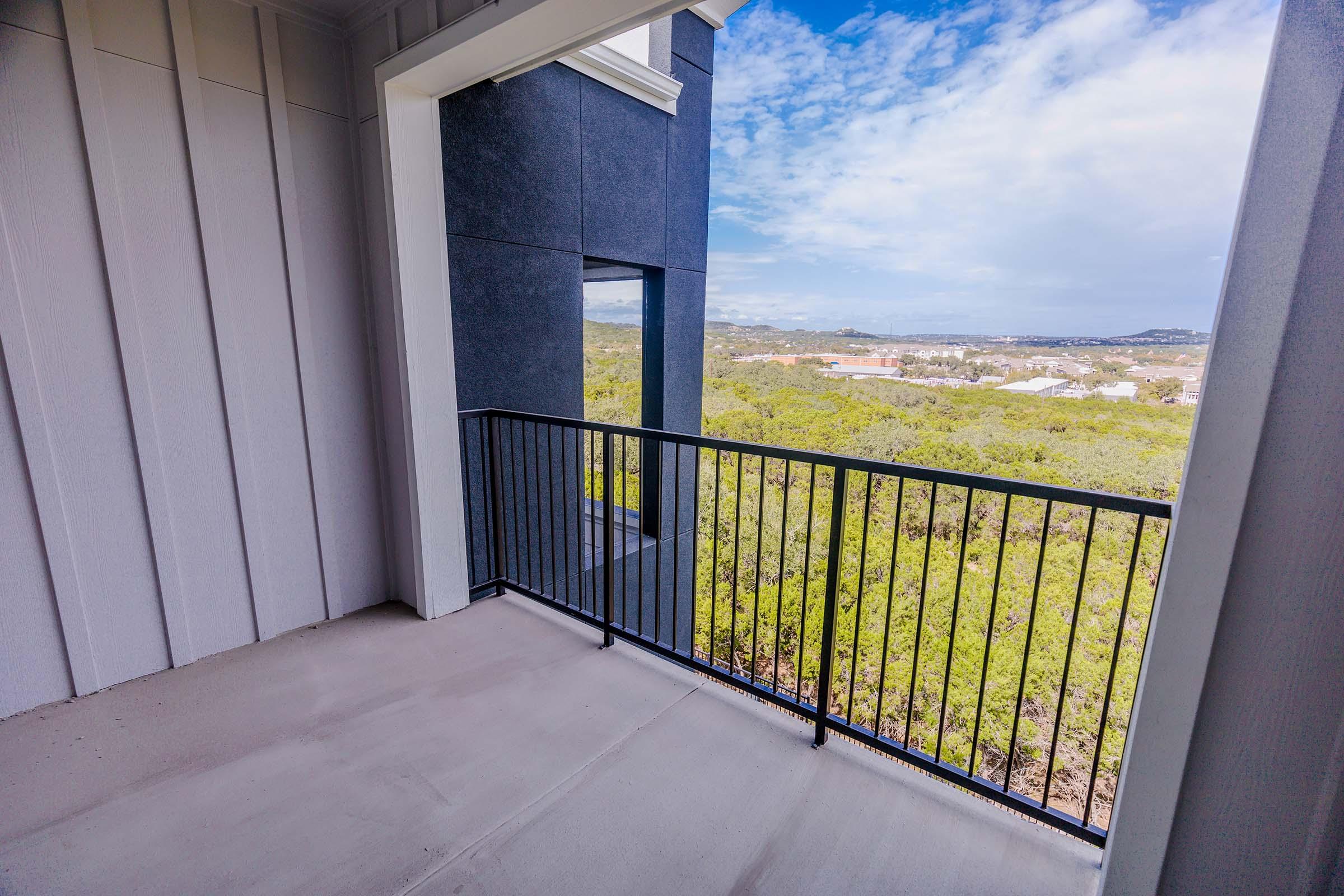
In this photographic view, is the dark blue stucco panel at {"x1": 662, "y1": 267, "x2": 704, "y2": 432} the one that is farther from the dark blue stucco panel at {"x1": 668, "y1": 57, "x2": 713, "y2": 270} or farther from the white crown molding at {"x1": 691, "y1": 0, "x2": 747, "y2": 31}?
the white crown molding at {"x1": 691, "y1": 0, "x2": 747, "y2": 31}

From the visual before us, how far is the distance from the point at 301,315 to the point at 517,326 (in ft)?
3.34

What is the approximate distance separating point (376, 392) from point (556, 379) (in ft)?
3.30

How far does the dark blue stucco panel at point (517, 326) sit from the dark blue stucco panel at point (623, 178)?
357 mm

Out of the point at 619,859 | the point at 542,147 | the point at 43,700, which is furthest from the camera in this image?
Result: the point at 542,147

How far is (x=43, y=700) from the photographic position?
6.94ft

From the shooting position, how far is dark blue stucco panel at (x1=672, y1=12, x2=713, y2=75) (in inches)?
167

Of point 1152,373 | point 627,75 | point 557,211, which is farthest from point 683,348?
point 1152,373

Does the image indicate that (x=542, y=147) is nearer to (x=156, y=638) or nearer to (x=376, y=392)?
(x=376, y=392)

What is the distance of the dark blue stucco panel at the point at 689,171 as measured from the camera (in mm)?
4234

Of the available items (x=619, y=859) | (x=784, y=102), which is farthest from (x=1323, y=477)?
(x=784, y=102)

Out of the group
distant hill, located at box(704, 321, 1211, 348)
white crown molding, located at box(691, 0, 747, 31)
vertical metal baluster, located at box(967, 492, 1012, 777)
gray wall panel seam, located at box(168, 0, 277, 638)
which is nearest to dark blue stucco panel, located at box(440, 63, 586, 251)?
gray wall panel seam, located at box(168, 0, 277, 638)

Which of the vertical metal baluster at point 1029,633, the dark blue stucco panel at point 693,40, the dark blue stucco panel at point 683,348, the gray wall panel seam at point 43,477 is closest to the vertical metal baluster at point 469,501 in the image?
the gray wall panel seam at point 43,477

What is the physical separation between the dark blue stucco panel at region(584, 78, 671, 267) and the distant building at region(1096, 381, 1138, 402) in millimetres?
9919

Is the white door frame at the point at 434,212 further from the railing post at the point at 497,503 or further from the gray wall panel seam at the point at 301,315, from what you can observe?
the gray wall panel seam at the point at 301,315
